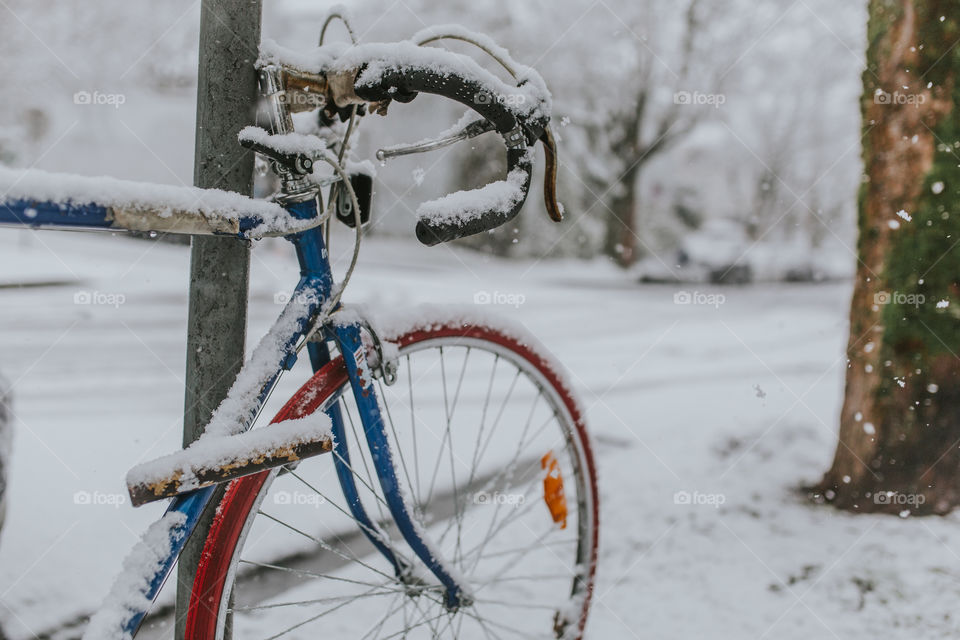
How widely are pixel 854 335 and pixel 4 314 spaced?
28.9ft

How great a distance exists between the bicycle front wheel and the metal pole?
0.88ft

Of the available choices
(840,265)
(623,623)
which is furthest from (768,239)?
(623,623)

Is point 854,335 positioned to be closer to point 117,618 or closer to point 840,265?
point 117,618

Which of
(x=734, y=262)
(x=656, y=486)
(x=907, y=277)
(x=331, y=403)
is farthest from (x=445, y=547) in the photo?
(x=734, y=262)

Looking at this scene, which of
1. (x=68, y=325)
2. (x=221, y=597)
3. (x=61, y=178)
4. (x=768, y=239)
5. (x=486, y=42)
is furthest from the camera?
(x=768, y=239)

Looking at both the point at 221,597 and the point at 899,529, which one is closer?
the point at 221,597

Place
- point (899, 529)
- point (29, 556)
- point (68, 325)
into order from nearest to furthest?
point (29, 556) → point (899, 529) → point (68, 325)

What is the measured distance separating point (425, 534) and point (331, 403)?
1.20 feet

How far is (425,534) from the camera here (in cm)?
147

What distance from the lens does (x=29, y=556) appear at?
2270 mm

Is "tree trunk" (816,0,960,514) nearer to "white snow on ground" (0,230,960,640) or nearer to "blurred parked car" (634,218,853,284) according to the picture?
"white snow on ground" (0,230,960,640)

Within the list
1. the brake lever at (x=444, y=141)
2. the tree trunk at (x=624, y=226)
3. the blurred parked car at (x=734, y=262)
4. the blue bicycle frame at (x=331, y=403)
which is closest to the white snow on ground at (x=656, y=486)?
the blue bicycle frame at (x=331, y=403)

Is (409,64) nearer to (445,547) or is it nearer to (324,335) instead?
(324,335)

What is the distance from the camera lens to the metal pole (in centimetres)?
140
